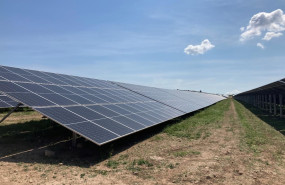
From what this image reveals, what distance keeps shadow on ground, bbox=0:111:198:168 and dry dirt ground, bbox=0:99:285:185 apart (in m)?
0.04

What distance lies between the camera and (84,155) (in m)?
11.0

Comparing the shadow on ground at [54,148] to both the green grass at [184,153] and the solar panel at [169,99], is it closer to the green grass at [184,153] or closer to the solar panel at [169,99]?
the green grass at [184,153]

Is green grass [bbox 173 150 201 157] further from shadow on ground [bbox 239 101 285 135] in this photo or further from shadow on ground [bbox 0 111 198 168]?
shadow on ground [bbox 239 101 285 135]

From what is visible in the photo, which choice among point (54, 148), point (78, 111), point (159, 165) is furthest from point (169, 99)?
point (159, 165)

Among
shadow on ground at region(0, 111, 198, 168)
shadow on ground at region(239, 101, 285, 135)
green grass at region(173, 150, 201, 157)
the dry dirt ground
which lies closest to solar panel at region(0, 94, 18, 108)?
shadow on ground at region(0, 111, 198, 168)

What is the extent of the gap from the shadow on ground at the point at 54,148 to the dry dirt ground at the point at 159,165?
0.04m

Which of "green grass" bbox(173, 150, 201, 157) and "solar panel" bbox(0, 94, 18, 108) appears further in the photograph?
"solar panel" bbox(0, 94, 18, 108)

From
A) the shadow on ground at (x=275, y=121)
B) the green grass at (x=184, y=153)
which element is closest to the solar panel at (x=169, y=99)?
the shadow on ground at (x=275, y=121)

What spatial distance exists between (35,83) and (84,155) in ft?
22.4

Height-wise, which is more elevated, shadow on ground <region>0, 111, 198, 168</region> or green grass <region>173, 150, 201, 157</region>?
shadow on ground <region>0, 111, 198, 168</region>

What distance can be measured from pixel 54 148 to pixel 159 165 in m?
5.46

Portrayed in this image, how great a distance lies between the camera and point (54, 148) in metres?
12.0

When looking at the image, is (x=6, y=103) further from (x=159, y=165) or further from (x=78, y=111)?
(x=159, y=165)

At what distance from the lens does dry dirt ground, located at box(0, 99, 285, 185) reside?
816cm
